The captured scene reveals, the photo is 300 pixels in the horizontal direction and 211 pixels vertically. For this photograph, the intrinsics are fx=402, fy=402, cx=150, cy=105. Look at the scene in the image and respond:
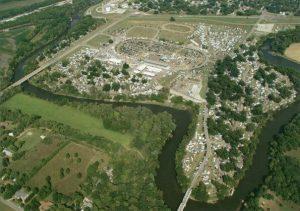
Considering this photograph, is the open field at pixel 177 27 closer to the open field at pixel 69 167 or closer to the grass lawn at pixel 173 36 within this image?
the grass lawn at pixel 173 36

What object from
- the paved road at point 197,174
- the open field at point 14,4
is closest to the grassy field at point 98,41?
the open field at point 14,4

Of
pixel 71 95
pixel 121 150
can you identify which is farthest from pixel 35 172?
pixel 71 95

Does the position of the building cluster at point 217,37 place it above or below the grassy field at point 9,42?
above

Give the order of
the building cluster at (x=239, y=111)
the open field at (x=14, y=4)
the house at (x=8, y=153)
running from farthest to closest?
1. the open field at (x=14, y=4)
2. the house at (x=8, y=153)
3. the building cluster at (x=239, y=111)

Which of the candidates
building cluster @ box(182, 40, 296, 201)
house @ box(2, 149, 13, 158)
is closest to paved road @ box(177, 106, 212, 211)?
building cluster @ box(182, 40, 296, 201)

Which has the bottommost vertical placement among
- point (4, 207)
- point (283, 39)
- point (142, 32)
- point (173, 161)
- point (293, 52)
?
point (4, 207)

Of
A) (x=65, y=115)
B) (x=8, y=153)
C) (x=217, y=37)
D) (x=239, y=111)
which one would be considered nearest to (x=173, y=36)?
(x=217, y=37)

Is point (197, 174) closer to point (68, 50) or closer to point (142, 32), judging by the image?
point (68, 50)
